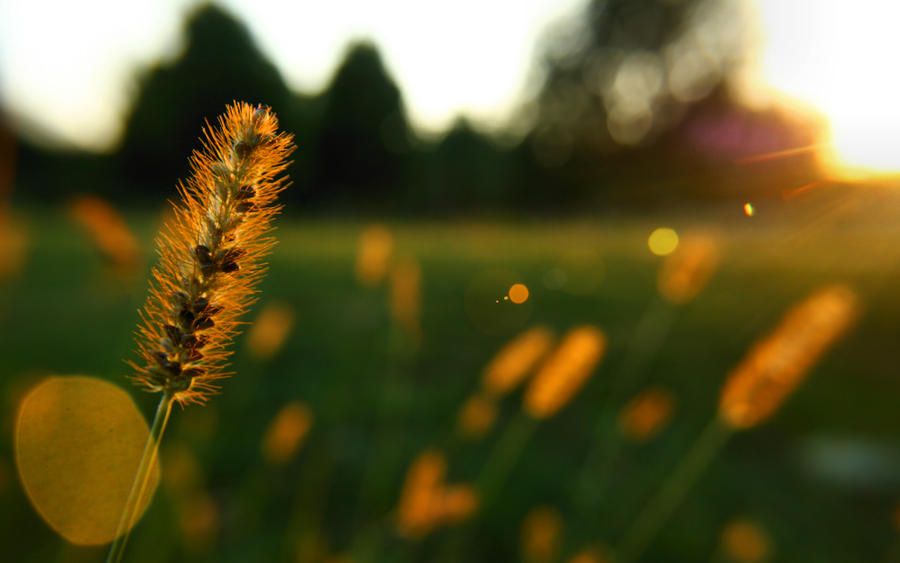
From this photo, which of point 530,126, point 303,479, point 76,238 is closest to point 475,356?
point 303,479

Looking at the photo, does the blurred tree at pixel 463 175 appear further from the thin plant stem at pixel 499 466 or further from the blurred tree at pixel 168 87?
the thin plant stem at pixel 499 466

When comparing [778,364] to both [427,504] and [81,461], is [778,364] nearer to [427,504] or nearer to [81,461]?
[427,504]

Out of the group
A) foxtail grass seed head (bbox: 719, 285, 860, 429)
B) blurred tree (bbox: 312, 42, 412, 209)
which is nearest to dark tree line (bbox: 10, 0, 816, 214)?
blurred tree (bbox: 312, 42, 412, 209)

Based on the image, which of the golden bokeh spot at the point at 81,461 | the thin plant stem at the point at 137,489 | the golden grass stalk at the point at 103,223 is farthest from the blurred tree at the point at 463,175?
the thin plant stem at the point at 137,489

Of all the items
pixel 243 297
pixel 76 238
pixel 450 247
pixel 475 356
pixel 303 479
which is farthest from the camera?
pixel 450 247

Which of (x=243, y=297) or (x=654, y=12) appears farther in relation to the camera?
(x=654, y=12)

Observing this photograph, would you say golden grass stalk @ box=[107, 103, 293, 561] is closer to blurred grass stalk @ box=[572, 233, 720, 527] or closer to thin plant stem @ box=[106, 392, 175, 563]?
thin plant stem @ box=[106, 392, 175, 563]

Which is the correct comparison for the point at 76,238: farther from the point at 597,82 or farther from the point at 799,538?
the point at 597,82
